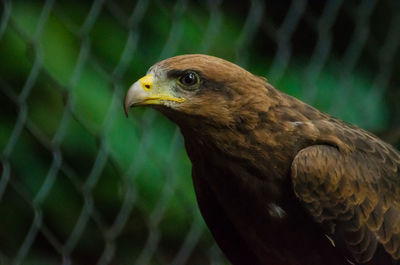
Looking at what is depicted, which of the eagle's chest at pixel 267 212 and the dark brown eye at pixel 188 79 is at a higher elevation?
the dark brown eye at pixel 188 79

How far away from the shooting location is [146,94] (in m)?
2.45

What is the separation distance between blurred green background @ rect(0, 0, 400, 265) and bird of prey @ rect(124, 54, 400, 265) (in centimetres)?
106

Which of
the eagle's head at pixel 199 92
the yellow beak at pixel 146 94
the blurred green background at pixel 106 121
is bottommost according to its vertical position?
the blurred green background at pixel 106 121

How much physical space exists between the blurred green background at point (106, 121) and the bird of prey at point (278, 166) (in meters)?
1.06

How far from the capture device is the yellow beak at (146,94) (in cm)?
244

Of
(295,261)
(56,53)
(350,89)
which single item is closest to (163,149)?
(56,53)

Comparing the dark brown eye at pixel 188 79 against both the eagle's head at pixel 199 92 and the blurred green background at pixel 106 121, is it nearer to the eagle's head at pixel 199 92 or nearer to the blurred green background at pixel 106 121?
the eagle's head at pixel 199 92

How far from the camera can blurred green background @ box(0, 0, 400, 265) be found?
12.0 ft

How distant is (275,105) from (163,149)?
138 centimetres

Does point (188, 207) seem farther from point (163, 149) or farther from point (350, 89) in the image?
point (350, 89)

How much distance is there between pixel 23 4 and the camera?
12.2 feet

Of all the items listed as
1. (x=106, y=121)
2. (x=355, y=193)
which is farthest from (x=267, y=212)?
(x=106, y=121)

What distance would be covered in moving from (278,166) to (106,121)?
126 cm

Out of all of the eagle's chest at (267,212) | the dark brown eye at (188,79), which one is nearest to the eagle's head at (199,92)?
the dark brown eye at (188,79)
